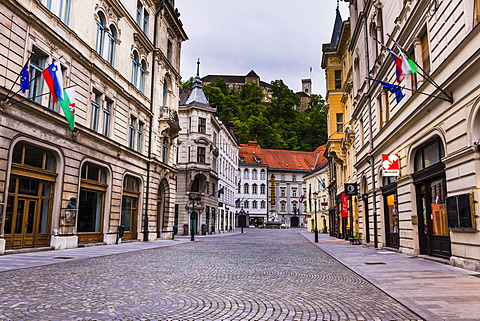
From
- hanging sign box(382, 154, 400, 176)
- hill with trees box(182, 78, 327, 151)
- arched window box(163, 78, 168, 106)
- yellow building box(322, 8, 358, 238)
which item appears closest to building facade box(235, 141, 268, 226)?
hill with trees box(182, 78, 327, 151)

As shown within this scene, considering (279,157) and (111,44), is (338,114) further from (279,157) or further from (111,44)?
(279,157)

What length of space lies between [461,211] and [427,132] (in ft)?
11.4

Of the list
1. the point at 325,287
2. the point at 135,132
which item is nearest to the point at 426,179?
the point at 325,287

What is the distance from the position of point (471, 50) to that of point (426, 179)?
5.26m

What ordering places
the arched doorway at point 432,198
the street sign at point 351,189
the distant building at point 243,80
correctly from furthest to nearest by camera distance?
the distant building at point 243,80 → the street sign at point 351,189 → the arched doorway at point 432,198

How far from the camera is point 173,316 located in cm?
556

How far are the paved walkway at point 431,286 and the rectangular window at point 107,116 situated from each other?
1594 cm

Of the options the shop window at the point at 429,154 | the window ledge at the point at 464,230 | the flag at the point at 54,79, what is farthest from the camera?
the flag at the point at 54,79

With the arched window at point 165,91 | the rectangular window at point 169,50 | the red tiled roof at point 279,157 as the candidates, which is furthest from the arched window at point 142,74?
the red tiled roof at point 279,157

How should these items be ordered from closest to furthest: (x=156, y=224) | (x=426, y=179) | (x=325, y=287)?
(x=325, y=287)
(x=426, y=179)
(x=156, y=224)

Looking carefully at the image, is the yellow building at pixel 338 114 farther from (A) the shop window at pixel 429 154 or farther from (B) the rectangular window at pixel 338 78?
(A) the shop window at pixel 429 154

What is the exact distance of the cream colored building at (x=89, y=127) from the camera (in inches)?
571

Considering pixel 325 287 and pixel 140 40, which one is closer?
pixel 325 287

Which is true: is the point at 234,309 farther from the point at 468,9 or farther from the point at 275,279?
the point at 468,9
